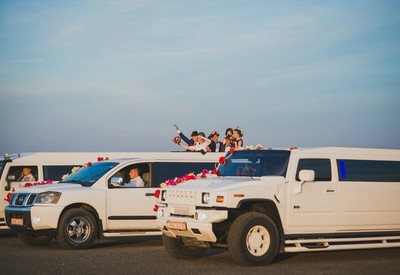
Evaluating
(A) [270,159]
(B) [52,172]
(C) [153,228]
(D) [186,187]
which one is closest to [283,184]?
Answer: (A) [270,159]

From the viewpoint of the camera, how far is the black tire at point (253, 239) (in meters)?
13.0

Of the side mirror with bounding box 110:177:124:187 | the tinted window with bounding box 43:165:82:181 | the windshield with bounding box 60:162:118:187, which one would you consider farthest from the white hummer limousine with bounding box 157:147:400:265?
the tinted window with bounding box 43:165:82:181

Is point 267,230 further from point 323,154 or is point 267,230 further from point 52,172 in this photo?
point 52,172

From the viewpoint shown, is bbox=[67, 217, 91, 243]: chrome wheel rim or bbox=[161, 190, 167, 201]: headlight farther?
bbox=[67, 217, 91, 243]: chrome wheel rim

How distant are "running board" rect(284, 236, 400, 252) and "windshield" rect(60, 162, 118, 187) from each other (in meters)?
5.05

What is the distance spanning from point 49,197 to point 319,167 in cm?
555

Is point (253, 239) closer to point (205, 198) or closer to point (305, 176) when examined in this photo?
point (205, 198)

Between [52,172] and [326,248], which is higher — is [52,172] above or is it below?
above

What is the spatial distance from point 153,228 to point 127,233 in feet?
A: 1.83

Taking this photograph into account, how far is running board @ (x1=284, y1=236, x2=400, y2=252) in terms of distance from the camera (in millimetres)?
13695

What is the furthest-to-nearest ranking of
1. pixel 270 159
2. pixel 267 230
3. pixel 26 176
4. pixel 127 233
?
pixel 26 176
pixel 127 233
pixel 270 159
pixel 267 230

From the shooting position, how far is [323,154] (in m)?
14.5

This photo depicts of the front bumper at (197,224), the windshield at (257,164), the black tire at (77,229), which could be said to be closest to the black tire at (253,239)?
the front bumper at (197,224)

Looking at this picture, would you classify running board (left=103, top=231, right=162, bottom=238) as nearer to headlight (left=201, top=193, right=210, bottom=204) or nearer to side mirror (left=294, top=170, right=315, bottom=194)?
headlight (left=201, top=193, right=210, bottom=204)
